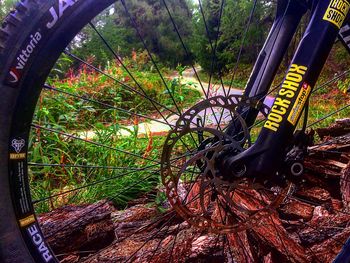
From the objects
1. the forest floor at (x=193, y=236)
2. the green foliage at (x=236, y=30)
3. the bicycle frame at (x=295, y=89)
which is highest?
Answer: the green foliage at (x=236, y=30)

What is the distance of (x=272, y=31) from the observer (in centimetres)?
157

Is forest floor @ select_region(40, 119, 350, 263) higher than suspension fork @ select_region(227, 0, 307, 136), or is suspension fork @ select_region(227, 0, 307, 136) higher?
suspension fork @ select_region(227, 0, 307, 136)

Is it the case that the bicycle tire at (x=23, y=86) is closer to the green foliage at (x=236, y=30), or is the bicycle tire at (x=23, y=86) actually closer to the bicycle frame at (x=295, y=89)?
the bicycle frame at (x=295, y=89)

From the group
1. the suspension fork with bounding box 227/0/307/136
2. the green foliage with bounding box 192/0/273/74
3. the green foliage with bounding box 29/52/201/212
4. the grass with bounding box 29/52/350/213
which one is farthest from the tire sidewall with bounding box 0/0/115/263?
the green foliage with bounding box 192/0/273/74

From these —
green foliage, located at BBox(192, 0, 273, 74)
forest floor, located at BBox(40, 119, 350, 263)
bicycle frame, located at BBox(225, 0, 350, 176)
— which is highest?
green foliage, located at BBox(192, 0, 273, 74)

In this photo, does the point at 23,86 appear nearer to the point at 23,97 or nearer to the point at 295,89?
the point at 23,97

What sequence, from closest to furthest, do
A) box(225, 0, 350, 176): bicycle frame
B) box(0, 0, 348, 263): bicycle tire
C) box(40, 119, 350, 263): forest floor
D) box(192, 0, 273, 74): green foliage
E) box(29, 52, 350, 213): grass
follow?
box(0, 0, 348, 263): bicycle tire → box(225, 0, 350, 176): bicycle frame → box(40, 119, 350, 263): forest floor → box(29, 52, 350, 213): grass → box(192, 0, 273, 74): green foliage

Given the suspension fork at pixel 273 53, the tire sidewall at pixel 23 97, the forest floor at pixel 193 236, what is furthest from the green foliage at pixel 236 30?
the tire sidewall at pixel 23 97

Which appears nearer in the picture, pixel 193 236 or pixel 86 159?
pixel 193 236

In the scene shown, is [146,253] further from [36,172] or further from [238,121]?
[36,172]

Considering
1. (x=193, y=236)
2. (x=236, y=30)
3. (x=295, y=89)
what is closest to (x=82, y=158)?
(x=193, y=236)

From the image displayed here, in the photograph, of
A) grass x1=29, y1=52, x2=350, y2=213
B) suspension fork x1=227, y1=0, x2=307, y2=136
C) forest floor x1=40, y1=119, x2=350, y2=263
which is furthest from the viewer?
grass x1=29, y1=52, x2=350, y2=213

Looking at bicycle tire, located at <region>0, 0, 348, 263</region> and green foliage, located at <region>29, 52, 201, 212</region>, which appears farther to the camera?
green foliage, located at <region>29, 52, 201, 212</region>

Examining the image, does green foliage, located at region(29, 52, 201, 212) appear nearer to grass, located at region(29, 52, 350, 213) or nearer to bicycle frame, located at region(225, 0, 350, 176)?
grass, located at region(29, 52, 350, 213)
